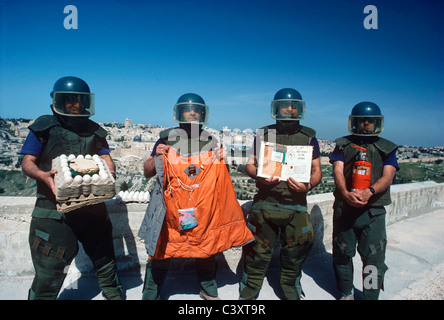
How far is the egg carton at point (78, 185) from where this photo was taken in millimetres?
2309

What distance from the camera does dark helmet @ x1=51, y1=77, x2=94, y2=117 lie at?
2709mm

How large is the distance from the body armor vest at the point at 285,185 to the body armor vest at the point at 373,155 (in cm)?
48

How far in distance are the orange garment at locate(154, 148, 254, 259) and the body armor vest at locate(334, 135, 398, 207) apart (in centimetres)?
159

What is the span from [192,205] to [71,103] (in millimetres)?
1631

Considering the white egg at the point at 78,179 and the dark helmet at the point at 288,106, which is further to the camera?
the dark helmet at the point at 288,106

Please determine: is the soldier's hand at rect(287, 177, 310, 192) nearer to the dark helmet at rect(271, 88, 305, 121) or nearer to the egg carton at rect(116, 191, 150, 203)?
the dark helmet at rect(271, 88, 305, 121)

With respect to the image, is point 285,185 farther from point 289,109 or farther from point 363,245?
point 363,245

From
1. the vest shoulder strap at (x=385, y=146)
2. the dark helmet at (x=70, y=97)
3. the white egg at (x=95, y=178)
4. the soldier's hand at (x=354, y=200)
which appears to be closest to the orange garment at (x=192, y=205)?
the white egg at (x=95, y=178)

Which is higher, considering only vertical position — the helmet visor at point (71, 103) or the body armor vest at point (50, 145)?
the helmet visor at point (71, 103)

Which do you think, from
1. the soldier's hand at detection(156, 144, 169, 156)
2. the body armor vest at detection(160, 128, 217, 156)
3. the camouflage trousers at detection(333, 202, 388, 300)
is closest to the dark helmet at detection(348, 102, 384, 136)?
the camouflage trousers at detection(333, 202, 388, 300)

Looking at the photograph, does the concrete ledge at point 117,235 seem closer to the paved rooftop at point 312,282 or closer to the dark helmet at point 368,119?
the paved rooftop at point 312,282

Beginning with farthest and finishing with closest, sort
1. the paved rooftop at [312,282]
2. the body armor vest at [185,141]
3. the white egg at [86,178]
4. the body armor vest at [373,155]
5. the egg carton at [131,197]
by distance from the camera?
the egg carton at [131,197] → the paved rooftop at [312,282] → the body armor vest at [373,155] → the body armor vest at [185,141] → the white egg at [86,178]

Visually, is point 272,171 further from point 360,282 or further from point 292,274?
point 360,282

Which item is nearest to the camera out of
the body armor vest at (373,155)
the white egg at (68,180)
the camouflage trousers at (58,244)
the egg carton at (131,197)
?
the white egg at (68,180)
